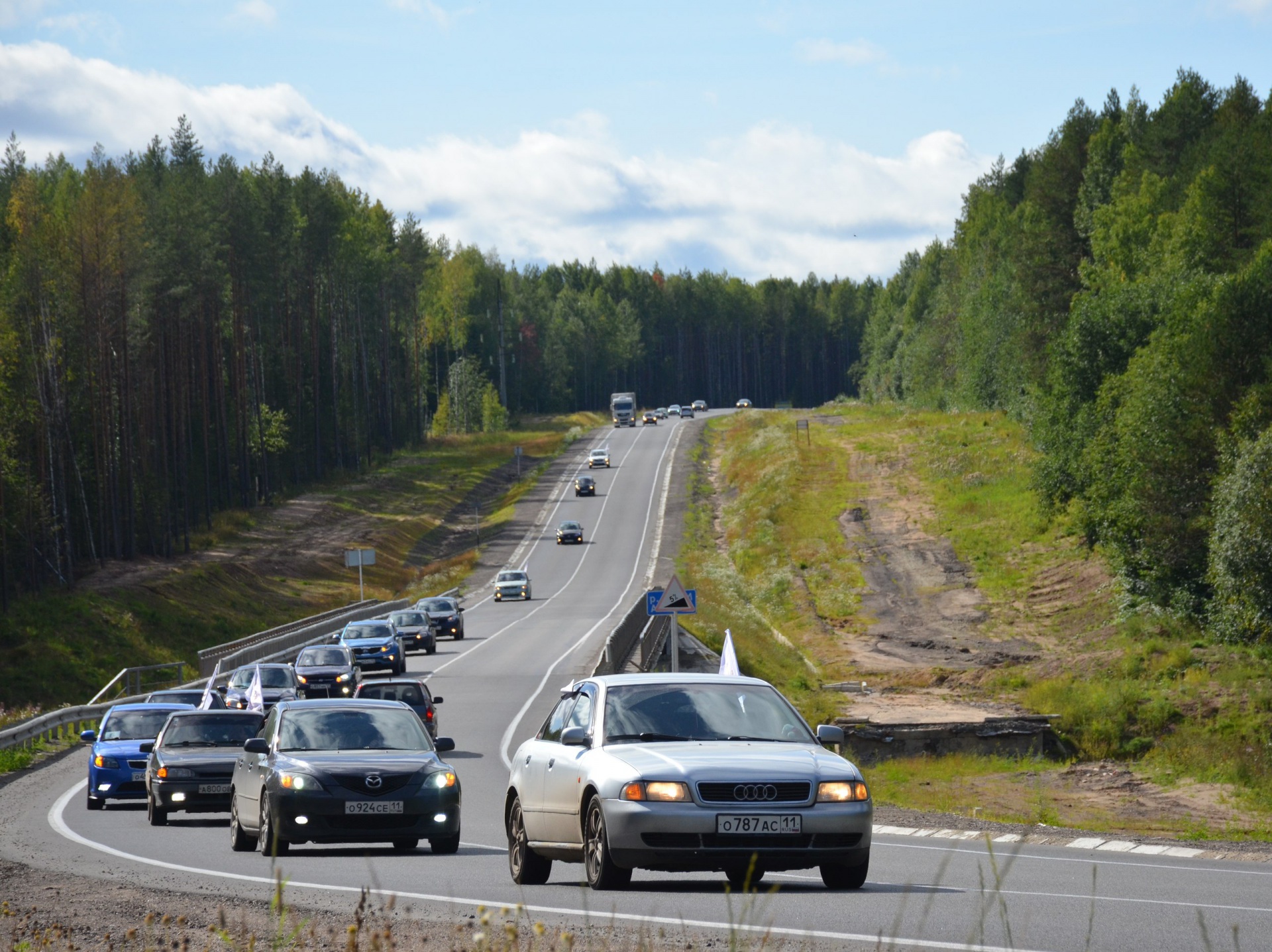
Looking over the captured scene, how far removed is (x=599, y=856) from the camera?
10.6 metres

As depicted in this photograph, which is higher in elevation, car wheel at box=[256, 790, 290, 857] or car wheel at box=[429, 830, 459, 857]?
car wheel at box=[256, 790, 290, 857]

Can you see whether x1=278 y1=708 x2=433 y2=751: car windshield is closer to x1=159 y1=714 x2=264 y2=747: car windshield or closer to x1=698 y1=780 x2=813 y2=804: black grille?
x1=159 y1=714 x2=264 y2=747: car windshield

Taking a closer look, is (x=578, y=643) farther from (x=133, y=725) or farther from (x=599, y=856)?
(x=599, y=856)

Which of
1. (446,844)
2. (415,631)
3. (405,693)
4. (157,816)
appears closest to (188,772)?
(157,816)

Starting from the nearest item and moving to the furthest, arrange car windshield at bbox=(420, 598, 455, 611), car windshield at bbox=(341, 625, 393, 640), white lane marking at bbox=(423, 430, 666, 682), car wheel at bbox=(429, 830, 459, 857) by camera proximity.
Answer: car wheel at bbox=(429, 830, 459, 857) → car windshield at bbox=(341, 625, 393, 640) → white lane marking at bbox=(423, 430, 666, 682) → car windshield at bbox=(420, 598, 455, 611)

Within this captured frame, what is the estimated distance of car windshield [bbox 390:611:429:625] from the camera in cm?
5366

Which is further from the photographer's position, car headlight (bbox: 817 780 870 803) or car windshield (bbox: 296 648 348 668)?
car windshield (bbox: 296 648 348 668)

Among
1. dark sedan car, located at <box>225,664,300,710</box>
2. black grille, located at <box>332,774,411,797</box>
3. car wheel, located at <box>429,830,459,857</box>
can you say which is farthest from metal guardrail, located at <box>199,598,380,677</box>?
black grille, located at <box>332,774,411,797</box>

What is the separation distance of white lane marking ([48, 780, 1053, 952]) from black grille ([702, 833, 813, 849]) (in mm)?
679

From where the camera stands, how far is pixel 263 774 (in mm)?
14875

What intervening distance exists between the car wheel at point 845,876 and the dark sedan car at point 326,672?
27728 mm

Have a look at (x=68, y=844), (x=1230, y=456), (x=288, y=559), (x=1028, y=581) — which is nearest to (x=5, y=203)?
(x=288, y=559)

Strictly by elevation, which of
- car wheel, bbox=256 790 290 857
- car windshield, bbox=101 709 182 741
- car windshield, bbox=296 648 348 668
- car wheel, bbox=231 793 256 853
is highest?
car wheel, bbox=256 790 290 857

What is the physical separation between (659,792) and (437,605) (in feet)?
160
